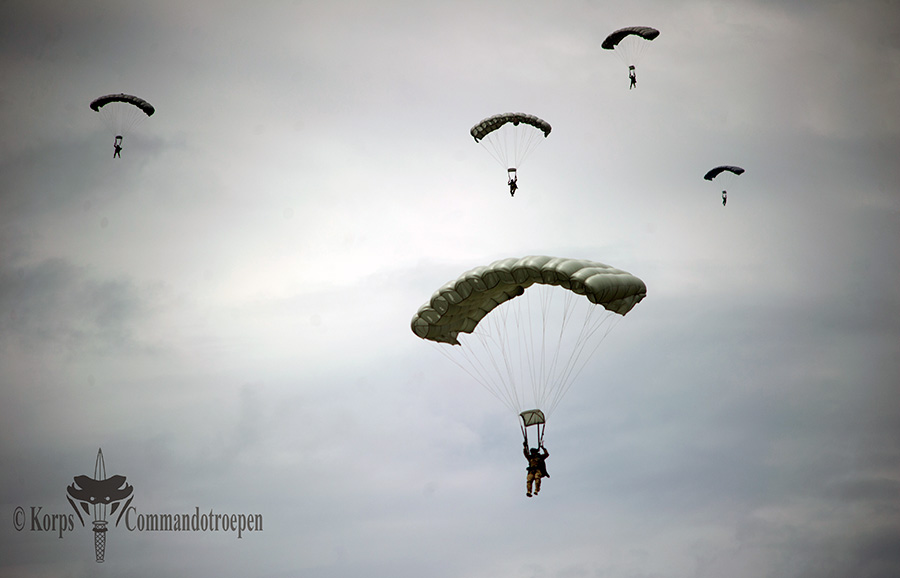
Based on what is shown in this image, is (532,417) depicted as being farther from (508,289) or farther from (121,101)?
(121,101)

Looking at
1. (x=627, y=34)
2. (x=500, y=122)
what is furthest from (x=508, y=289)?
(x=627, y=34)

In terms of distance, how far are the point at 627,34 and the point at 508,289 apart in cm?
1456

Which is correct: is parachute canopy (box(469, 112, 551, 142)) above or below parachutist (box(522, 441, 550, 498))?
above

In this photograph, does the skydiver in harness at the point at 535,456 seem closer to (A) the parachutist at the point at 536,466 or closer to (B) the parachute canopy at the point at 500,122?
(A) the parachutist at the point at 536,466

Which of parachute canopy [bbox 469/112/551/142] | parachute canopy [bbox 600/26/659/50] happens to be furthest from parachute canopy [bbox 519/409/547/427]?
parachute canopy [bbox 600/26/659/50]

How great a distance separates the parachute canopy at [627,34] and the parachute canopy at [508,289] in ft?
45.9

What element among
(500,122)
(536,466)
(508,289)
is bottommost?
(536,466)

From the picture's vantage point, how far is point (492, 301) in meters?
37.2

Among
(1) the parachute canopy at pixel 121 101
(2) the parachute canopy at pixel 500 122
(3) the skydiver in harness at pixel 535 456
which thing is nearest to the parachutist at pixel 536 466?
(3) the skydiver in harness at pixel 535 456

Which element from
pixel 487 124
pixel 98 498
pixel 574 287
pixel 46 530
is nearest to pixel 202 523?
pixel 98 498

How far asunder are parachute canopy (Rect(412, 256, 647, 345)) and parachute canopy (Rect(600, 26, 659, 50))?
13984mm

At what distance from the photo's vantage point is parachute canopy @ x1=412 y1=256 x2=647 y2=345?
107 feet

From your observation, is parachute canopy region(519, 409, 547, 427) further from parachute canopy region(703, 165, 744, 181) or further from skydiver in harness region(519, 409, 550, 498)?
parachute canopy region(703, 165, 744, 181)

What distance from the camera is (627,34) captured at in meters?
45.0
